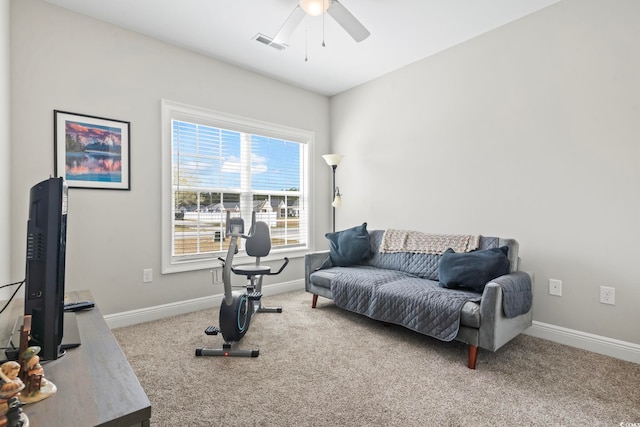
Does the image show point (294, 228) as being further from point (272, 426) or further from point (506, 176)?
point (272, 426)

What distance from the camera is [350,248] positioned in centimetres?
Answer: 357

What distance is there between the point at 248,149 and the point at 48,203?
9.85 feet

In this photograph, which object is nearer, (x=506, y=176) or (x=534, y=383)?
(x=534, y=383)

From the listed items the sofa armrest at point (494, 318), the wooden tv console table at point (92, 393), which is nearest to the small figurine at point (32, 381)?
the wooden tv console table at point (92, 393)

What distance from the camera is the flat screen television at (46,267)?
996 mm

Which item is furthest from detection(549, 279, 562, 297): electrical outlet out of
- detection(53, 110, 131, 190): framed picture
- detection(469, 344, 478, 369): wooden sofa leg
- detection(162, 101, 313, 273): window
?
detection(53, 110, 131, 190): framed picture

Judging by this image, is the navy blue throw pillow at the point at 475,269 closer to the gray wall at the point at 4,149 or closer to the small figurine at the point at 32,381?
the small figurine at the point at 32,381

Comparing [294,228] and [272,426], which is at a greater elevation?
[294,228]

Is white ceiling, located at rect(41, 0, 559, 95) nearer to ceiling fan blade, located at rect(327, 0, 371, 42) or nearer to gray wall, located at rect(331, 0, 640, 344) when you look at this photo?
gray wall, located at rect(331, 0, 640, 344)

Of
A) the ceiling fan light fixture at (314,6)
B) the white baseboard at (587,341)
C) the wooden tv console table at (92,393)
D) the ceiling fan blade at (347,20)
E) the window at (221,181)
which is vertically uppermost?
the ceiling fan light fixture at (314,6)

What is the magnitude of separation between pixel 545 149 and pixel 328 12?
210 cm

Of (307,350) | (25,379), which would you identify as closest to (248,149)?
(307,350)

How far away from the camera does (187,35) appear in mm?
3068

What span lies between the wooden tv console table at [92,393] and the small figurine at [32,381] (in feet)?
0.06
